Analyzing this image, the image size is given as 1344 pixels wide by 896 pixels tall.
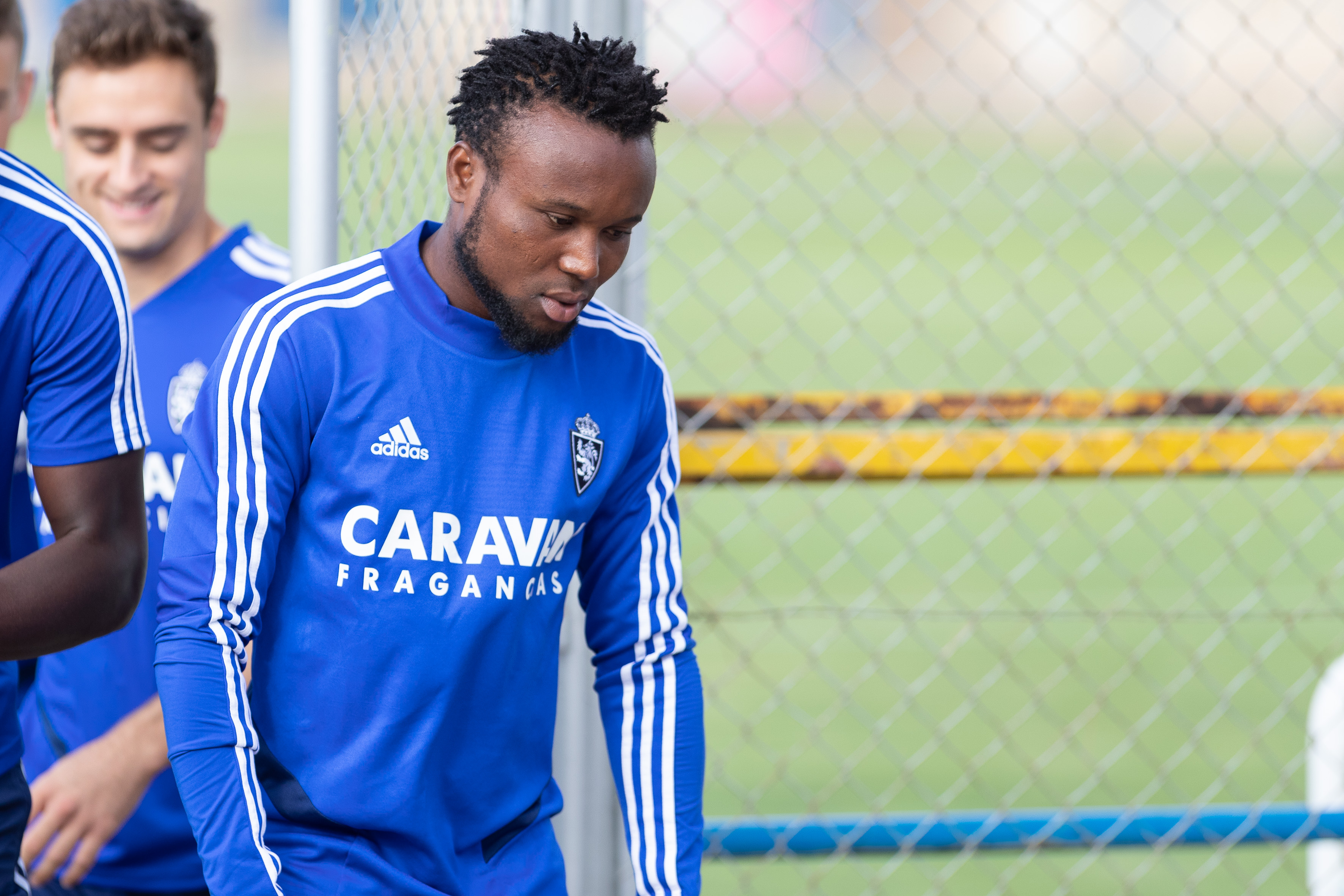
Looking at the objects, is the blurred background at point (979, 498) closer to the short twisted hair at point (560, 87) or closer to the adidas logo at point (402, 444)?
the short twisted hair at point (560, 87)

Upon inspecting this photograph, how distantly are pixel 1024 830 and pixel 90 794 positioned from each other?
1480 mm

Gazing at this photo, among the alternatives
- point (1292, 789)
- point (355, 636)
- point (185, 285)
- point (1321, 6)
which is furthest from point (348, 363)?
point (1321, 6)

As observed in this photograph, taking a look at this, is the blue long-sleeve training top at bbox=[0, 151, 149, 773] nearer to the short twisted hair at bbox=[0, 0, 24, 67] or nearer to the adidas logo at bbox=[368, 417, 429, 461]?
the short twisted hair at bbox=[0, 0, 24, 67]

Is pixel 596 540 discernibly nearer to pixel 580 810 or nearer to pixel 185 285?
pixel 580 810

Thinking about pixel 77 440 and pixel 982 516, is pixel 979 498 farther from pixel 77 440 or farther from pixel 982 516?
pixel 77 440

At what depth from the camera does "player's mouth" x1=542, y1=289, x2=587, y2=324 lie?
4.53 feet

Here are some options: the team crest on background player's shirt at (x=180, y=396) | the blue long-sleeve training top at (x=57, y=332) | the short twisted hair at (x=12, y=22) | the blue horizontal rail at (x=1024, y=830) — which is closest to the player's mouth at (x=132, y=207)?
the team crest on background player's shirt at (x=180, y=396)

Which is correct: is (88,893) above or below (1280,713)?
above

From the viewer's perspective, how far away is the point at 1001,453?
2164mm

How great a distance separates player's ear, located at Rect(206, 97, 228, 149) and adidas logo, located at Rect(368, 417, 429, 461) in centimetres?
110

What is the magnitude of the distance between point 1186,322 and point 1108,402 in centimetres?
1163

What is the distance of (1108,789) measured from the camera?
161 inches

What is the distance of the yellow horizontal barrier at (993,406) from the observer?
2.17 m

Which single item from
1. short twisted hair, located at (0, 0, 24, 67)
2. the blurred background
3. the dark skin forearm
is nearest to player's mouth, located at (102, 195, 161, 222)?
the blurred background
